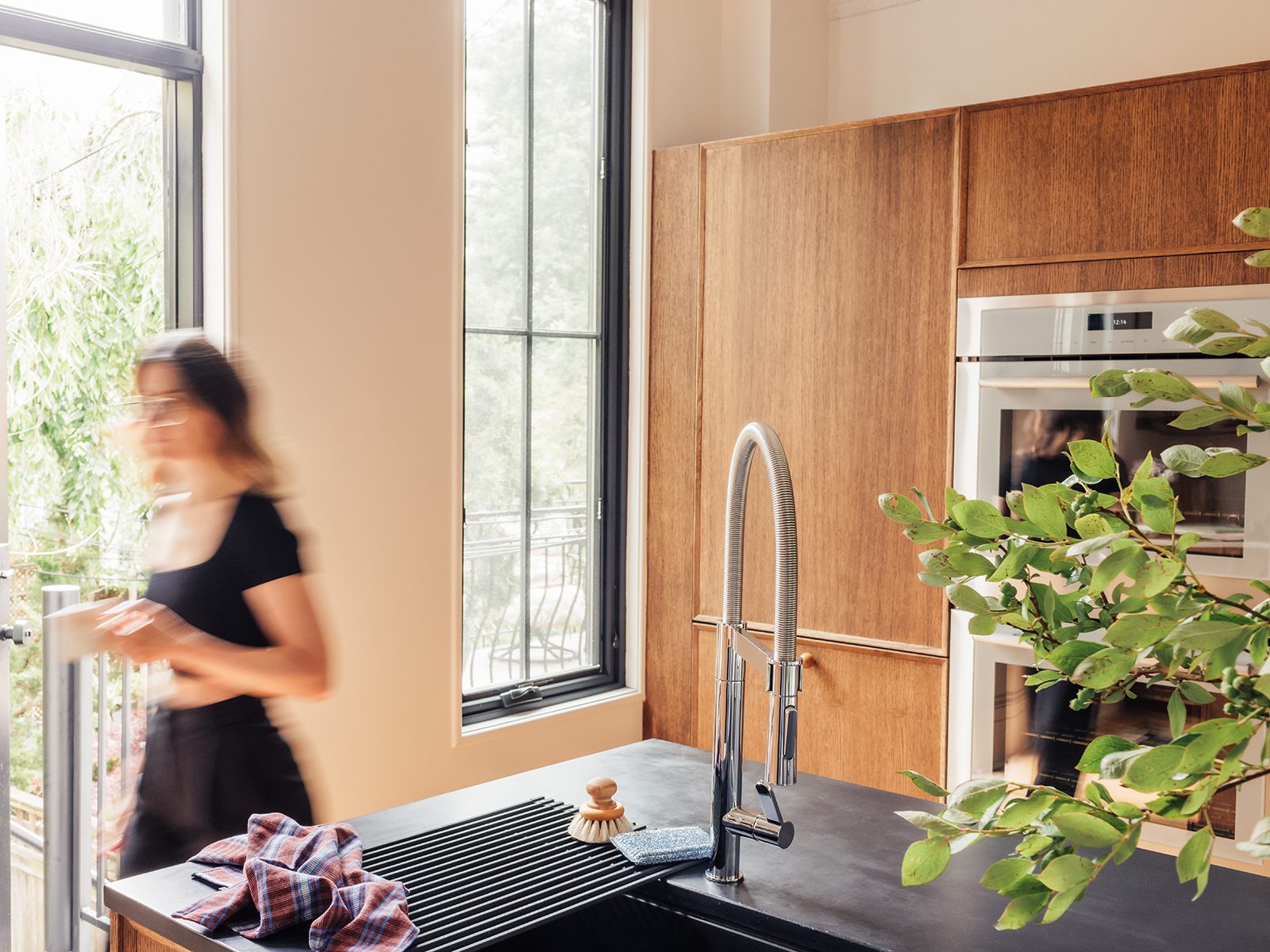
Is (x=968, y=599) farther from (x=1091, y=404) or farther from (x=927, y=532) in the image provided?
(x=1091, y=404)

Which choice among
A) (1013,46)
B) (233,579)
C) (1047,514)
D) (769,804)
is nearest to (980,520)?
(1047,514)

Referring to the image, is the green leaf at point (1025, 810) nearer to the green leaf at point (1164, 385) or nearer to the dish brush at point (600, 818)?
→ the green leaf at point (1164, 385)

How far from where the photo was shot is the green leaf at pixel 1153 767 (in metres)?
0.32

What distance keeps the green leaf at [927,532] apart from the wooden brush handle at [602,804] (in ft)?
3.27

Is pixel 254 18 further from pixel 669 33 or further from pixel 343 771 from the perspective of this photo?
pixel 343 771

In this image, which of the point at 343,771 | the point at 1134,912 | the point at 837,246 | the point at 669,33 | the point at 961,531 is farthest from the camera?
the point at 669,33

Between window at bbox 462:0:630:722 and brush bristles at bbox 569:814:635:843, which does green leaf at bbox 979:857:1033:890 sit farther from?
window at bbox 462:0:630:722

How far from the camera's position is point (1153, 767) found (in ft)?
1.07

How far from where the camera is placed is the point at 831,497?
2965 mm

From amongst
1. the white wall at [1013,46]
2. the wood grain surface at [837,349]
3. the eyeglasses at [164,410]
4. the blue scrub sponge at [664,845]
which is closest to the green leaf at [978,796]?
the blue scrub sponge at [664,845]

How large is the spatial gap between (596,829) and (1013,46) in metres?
2.83

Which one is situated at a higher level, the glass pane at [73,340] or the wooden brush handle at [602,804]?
the glass pane at [73,340]

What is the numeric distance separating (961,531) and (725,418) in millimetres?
2774

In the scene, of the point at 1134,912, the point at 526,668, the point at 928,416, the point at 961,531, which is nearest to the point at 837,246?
the point at 928,416
